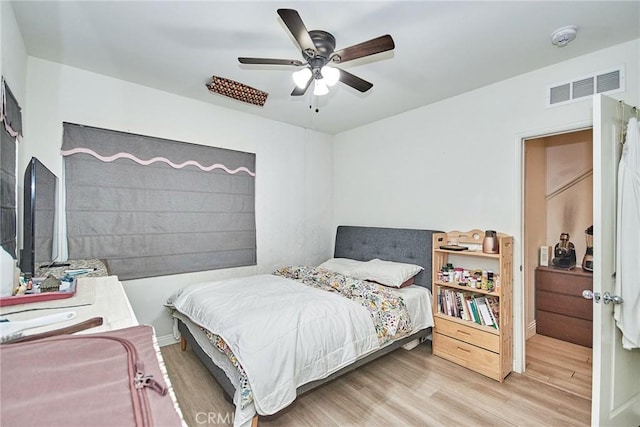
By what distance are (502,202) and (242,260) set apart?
2.71 metres

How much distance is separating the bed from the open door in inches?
47.1

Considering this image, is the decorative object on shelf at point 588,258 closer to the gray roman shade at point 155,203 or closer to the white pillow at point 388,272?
the white pillow at point 388,272

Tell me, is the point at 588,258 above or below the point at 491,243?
below

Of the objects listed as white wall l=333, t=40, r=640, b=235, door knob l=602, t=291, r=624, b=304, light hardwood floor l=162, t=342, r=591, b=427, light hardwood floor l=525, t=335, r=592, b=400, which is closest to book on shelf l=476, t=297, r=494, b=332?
light hardwood floor l=162, t=342, r=591, b=427

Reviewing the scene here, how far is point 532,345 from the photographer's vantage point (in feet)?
9.91

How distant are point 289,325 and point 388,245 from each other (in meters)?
1.83

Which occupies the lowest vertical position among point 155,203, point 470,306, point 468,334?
point 468,334

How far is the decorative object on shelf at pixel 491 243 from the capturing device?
2490 millimetres

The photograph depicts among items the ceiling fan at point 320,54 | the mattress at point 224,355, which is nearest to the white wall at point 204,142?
the mattress at point 224,355

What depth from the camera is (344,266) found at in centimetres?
340

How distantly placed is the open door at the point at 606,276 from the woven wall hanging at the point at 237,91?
257cm

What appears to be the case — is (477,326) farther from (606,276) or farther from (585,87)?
(585,87)

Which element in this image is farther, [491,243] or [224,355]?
[491,243]

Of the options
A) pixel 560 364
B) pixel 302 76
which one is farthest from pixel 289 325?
pixel 560 364
